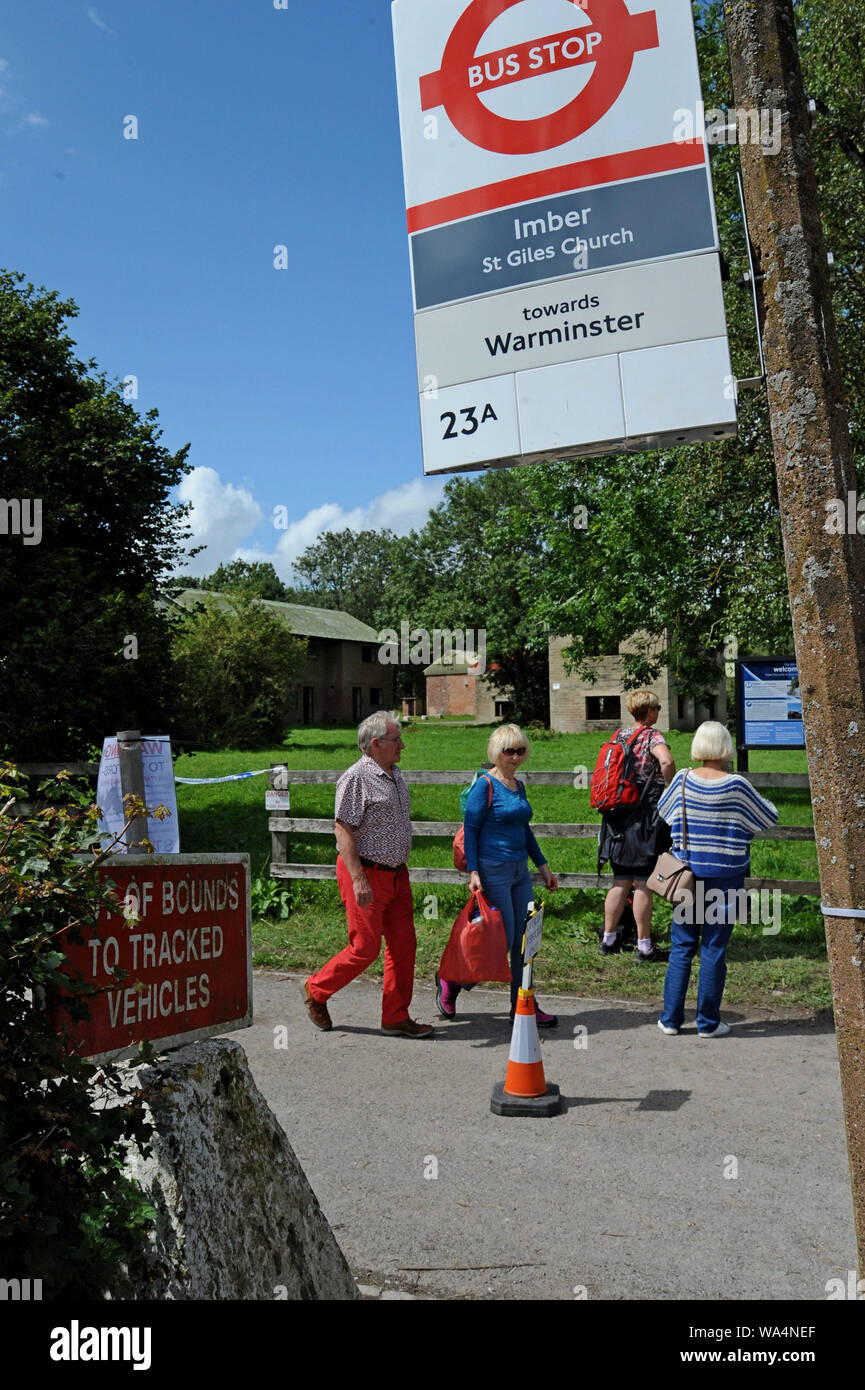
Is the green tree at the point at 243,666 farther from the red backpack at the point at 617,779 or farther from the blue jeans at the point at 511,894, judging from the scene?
the blue jeans at the point at 511,894

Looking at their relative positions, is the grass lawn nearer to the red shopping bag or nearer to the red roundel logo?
the red shopping bag

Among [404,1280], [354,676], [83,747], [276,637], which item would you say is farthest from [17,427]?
[354,676]

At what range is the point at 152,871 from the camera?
108 inches

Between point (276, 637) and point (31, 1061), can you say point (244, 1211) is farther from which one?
point (276, 637)

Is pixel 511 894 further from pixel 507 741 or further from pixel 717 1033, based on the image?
pixel 717 1033

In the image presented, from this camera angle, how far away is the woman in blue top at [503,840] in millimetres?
7008

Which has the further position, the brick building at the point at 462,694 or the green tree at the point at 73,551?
the brick building at the point at 462,694

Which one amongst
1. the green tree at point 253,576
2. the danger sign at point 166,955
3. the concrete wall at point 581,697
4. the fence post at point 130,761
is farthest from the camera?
the green tree at point 253,576

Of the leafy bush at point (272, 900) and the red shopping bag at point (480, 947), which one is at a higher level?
the red shopping bag at point (480, 947)

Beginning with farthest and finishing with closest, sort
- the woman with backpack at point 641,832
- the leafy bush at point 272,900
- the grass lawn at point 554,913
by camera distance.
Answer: the leafy bush at point 272,900 → the woman with backpack at point 641,832 → the grass lawn at point 554,913

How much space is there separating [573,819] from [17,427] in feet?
36.4

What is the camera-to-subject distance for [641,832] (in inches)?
344

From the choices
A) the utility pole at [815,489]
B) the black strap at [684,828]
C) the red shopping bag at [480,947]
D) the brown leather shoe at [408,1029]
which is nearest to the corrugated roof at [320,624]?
the brown leather shoe at [408,1029]
